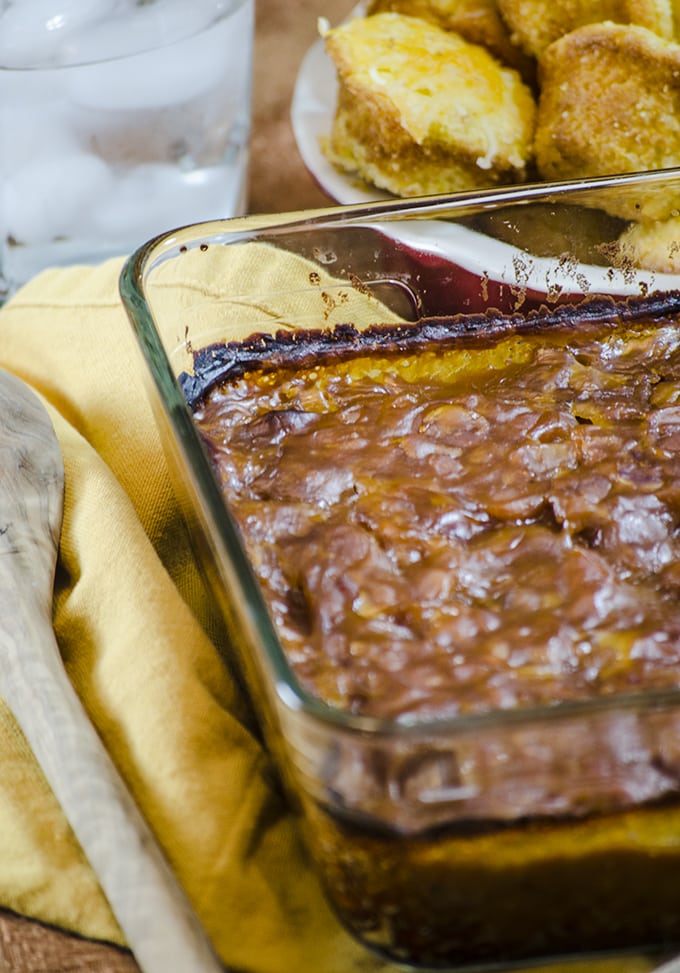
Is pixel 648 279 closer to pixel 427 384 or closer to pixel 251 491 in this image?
pixel 427 384

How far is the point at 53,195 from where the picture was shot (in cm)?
190

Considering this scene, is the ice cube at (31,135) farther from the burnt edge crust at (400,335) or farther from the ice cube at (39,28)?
the burnt edge crust at (400,335)

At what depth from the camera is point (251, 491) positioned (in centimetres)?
113

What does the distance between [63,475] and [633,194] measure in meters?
0.72

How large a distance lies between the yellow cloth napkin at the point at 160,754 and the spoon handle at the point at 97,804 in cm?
3

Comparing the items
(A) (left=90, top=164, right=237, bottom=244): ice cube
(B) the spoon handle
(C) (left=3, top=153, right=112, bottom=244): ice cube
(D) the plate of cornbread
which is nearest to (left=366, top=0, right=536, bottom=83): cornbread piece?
(D) the plate of cornbread

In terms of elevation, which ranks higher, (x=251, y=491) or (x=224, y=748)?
(x=251, y=491)

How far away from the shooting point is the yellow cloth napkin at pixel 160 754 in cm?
94

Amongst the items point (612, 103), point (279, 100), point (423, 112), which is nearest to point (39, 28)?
point (423, 112)

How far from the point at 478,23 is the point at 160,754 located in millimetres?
1304

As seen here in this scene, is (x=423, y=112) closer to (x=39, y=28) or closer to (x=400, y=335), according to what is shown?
(x=400, y=335)

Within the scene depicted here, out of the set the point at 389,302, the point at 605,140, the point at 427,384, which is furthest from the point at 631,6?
the point at 427,384

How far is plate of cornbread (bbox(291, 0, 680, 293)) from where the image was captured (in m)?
1.63

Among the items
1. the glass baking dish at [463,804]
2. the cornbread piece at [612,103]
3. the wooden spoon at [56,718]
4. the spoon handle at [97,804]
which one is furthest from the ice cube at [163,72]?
the spoon handle at [97,804]
